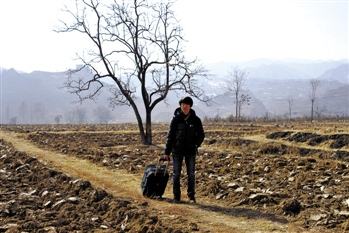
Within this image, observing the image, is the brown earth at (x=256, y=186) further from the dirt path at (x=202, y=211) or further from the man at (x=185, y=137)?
the man at (x=185, y=137)

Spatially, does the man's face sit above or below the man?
above

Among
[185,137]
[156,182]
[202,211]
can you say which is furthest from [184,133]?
[202,211]

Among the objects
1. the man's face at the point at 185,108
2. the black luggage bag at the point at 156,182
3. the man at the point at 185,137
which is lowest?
the black luggage bag at the point at 156,182

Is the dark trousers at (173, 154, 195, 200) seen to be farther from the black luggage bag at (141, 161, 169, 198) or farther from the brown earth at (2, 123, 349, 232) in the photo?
the black luggage bag at (141, 161, 169, 198)

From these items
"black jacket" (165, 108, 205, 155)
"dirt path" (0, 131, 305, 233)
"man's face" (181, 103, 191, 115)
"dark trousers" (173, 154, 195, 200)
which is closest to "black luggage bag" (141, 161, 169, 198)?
"dirt path" (0, 131, 305, 233)

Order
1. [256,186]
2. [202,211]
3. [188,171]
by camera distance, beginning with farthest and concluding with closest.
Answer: [256,186] → [188,171] → [202,211]

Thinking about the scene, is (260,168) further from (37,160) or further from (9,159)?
(9,159)

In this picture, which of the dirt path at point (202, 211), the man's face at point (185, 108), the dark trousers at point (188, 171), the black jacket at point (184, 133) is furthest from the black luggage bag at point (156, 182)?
the man's face at point (185, 108)

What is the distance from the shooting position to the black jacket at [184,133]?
12.1m

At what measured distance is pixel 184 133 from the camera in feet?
39.6

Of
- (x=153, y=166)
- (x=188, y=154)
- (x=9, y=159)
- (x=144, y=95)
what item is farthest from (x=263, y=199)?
(x=144, y=95)

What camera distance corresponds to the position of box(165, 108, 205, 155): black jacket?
12094 mm

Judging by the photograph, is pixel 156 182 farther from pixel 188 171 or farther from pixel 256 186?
pixel 256 186

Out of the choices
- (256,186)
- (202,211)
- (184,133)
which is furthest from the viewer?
(256,186)
